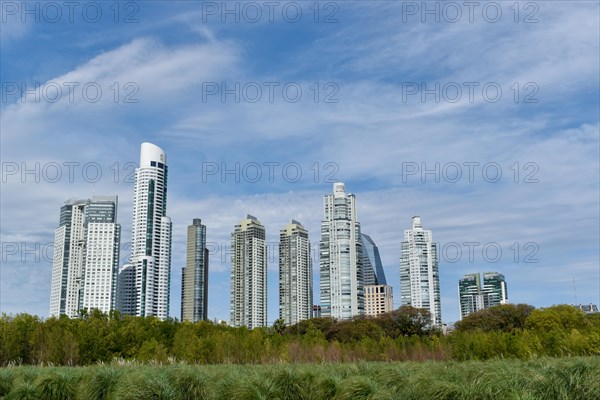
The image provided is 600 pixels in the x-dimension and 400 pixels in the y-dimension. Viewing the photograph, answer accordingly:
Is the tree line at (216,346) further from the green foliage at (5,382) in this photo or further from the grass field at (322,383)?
the grass field at (322,383)

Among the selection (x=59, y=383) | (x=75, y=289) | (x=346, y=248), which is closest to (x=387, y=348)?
(x=59, y=383)

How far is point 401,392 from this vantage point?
1259 centimetres

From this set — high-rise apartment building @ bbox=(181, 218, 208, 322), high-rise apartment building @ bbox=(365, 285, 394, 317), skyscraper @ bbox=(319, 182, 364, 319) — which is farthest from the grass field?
high-rise apartment building @ bbox=(365, 285, 394, 317)

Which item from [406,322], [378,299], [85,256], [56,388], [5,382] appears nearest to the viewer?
[56,388]

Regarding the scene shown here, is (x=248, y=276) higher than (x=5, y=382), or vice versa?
(x=248, y=276)

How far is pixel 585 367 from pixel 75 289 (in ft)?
472

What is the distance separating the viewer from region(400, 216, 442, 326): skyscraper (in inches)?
6176

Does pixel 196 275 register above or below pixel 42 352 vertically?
above

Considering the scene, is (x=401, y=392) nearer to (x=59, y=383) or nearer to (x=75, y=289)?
(x=59, y=383)

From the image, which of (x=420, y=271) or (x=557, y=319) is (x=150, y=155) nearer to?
(x=420, y=271)

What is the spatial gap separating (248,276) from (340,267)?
22.8 metres

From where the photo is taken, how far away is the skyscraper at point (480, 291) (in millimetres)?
180500

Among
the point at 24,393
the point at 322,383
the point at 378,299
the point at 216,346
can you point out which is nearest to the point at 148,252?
the point at 378,299

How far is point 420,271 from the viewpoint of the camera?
158750mm
